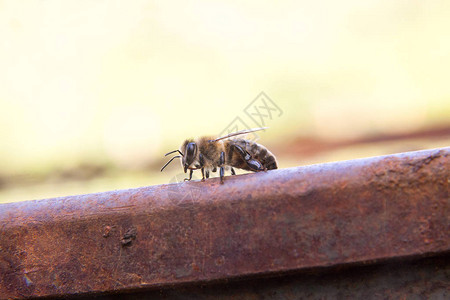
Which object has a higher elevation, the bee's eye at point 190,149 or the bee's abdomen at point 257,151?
the bee's eye at point 190,149

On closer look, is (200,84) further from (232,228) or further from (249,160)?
(232,228)

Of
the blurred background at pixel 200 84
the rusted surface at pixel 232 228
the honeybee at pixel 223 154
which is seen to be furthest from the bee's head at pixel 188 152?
the blurred background at pixel 200 84

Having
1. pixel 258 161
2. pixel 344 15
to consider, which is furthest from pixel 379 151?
pixel 258 161

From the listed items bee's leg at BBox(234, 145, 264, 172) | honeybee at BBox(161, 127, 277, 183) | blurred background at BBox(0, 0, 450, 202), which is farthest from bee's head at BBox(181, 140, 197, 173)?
blurred background at BBox(0, 0, 450, 202)

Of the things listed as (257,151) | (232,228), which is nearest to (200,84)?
(257,151)

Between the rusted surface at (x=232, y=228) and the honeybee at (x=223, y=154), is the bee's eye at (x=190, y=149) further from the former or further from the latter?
the rusted surface at (x=232, y=228)

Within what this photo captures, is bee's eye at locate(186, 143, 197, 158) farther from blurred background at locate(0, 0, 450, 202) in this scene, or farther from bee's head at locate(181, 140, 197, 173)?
blurred background at locate(0, 0, 450, 202)

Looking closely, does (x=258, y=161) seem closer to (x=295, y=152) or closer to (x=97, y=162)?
(x=295, y=152)
